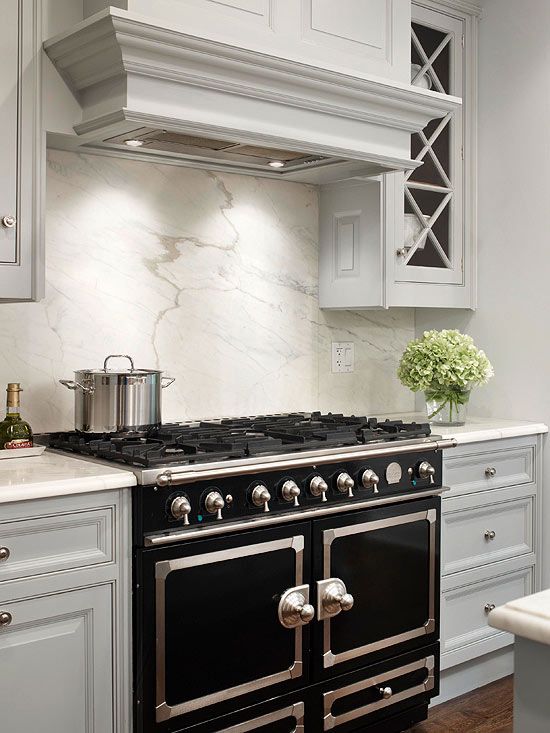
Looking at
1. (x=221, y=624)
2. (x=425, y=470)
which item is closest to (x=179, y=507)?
(x=221, y=624)

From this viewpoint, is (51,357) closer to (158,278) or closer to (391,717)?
(158,278)

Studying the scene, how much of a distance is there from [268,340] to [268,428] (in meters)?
0.55

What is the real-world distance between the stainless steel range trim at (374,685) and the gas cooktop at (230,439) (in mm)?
709

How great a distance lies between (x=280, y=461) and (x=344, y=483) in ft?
0.83

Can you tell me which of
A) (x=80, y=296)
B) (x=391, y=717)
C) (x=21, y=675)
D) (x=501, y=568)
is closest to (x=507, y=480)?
(x=501, y=568)

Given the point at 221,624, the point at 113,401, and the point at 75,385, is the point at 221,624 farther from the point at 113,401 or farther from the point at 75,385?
the point at 75,385

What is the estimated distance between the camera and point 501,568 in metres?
3.21

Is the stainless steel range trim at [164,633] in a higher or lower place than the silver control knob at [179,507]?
lower

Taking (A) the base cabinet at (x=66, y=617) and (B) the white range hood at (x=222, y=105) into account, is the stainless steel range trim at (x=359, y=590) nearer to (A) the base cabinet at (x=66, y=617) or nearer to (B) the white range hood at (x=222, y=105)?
(A) the base cabinet at (x=66, y=617)

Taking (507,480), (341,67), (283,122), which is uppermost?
(341,67)

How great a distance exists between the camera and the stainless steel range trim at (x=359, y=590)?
8.18 feet

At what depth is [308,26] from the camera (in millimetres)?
2652

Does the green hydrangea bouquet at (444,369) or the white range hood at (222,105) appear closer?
the white range hood at (222,105)

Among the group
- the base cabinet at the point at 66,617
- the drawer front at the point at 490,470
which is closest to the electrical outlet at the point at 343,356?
the drawer front at the point at 490,470
